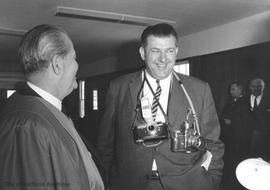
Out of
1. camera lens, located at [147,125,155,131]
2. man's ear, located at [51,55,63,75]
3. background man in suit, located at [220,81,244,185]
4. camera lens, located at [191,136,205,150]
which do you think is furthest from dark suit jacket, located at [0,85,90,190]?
background man in suit, located at [220,81,244,185]

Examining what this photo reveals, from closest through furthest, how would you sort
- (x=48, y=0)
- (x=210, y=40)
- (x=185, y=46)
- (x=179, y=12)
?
1. (x=48, y=0)
2. (x=179, y=12)
3. (x=210, y=40)
4. (x=185, y=46)

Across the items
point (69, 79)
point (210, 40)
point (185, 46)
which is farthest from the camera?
point (185, 46)

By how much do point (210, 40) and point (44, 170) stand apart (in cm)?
523

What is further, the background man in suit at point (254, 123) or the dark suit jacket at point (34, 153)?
the background man in suit at point (254, 123)

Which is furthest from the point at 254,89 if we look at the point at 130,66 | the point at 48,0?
the point at 130,66

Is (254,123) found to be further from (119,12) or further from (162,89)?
(162,89)

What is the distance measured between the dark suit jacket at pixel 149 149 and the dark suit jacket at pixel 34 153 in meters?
0.83

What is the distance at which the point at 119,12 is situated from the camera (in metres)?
4.82

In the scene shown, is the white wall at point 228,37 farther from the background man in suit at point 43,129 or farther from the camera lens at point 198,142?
the background man in suit at point 43,129

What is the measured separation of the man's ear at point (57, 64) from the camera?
48.1 inches

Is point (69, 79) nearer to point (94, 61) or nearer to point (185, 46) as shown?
point (185, 46)

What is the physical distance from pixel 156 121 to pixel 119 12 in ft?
10.5

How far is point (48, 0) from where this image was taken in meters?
4.28

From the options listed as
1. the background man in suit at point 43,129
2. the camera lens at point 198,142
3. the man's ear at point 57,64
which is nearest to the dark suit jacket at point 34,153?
the background man in suit at point 43,129
